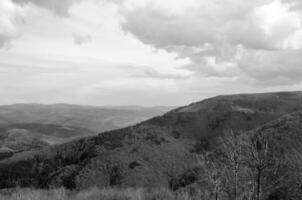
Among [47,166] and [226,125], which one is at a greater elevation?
[226,125]

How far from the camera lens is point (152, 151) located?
43.8m

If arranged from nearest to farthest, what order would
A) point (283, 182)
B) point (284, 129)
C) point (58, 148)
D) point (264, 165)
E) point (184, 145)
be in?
1. point (264, 165)
2. point (283, 182)
3. point (284, 129)
4. point (184, 145)
5. point (58, 148)

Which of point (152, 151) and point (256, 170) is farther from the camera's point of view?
point (152, 151)

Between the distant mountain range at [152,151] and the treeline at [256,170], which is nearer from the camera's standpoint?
the treeline at [256,170]

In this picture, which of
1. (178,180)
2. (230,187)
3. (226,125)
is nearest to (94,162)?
(178,180)

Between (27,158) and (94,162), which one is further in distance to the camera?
(27,158)

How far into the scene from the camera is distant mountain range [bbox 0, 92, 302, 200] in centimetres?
3438

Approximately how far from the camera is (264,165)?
10758mm

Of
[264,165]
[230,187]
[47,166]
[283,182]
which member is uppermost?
[264,165]

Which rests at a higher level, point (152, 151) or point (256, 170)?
point (256, 170)

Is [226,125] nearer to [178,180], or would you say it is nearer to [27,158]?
[178,180]

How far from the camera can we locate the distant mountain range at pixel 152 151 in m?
34.4

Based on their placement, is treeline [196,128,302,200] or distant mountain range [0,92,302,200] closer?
treeline [196,128,302,200]

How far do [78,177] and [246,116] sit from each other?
3417cm
